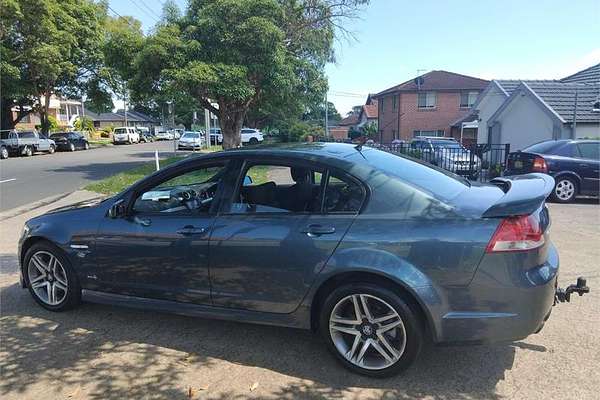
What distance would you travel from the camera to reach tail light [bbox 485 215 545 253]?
299cm

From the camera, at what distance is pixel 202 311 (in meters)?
3.79

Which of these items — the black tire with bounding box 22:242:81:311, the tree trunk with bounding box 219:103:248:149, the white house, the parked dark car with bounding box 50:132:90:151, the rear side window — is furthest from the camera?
the parked dark car with bounding box 50:132:90:151

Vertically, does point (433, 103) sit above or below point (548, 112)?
above

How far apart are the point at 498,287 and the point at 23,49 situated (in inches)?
1414

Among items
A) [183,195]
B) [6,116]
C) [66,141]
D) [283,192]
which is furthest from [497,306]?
[6,116]

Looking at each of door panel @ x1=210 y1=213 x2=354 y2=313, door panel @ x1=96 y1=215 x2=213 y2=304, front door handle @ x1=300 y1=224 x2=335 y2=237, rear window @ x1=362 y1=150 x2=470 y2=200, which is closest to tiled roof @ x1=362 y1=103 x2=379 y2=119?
rear window @ x1=362 y1=150 x2=470 y2=200

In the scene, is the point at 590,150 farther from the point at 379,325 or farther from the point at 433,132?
the point at 433,132

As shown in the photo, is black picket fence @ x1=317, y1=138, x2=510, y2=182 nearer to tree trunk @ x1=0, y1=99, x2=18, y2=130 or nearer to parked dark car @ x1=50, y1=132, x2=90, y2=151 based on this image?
parked dark car @ x1=50, y1=132, x2=90, y2=151

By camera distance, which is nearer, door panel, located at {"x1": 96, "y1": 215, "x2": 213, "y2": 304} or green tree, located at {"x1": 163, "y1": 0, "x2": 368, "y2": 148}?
door panel, located at {"x1": 96, "y1": 215, "x2": 213, "y2": 304}

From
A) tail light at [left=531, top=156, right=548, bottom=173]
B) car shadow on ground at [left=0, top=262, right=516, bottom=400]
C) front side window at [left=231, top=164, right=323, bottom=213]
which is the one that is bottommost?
car shadow on ground at [left=0, top=262, right=516, bottom=400]

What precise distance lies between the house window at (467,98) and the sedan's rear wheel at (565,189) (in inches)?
1230

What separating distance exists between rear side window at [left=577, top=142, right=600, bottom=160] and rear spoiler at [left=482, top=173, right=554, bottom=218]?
840 cm

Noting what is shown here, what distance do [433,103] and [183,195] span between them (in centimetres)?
3898

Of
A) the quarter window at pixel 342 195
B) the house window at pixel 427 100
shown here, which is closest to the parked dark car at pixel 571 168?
the quarter window at pixel 342 195
